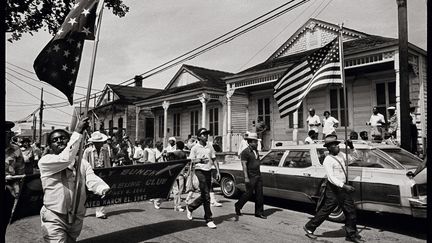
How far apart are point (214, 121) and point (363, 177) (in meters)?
15.3

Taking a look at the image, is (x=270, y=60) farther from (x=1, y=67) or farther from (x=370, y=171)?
(x=1, y=67)

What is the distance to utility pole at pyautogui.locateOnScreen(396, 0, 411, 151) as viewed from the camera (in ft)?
30.4

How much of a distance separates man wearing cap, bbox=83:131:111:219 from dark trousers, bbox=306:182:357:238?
178 inches

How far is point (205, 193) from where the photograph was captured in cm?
656

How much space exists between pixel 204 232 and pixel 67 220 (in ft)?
9.68

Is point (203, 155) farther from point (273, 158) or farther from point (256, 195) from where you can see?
point (273, 158)

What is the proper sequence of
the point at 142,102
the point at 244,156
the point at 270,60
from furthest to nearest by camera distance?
the point at 142,102, the point at 270,60, the point at 244,156

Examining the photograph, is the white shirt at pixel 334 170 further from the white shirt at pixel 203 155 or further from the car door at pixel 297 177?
the white shirt at pixel 203 155

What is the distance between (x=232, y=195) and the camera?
955cm

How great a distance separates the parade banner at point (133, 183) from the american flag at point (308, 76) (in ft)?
10.4

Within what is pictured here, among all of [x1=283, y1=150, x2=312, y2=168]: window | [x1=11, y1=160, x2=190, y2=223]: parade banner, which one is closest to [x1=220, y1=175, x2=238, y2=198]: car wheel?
[x1=283, y1=150, x2=312, y2=168]: window

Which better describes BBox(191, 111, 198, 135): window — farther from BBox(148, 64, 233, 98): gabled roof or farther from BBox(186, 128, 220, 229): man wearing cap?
BBox(186, 128, 220, 229): man wearing cap

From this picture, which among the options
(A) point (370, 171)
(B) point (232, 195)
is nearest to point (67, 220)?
(A) point (370, 171)

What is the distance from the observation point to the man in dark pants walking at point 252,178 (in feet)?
23.9
